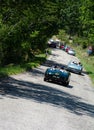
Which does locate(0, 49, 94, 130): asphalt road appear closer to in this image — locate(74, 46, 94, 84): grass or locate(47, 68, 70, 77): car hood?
locate(47, 68, 70, 77): car hood

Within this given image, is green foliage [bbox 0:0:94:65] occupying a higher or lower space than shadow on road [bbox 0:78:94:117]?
higher

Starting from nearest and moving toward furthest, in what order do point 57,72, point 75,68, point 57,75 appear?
point 57,75
point 57,72
point 75,68

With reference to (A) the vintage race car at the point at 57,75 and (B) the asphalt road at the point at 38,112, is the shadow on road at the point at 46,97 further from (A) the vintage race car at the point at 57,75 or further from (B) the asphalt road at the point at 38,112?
(A) the vintage race car at the point at 57,75

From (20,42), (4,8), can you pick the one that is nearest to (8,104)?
(4,8)

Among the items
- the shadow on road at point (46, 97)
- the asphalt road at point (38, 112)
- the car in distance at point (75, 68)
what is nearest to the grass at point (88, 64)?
the car in distance at point (75, 68)

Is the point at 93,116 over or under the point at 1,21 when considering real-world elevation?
under

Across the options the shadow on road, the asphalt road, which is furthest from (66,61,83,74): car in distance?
the asphalt road

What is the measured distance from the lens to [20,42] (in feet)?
141

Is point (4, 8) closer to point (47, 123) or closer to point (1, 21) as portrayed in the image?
point (1, 21)

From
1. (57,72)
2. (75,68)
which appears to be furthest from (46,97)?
(75,68)

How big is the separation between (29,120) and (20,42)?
2708cm

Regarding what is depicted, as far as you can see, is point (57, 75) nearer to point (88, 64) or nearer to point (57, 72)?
point (57, 72)

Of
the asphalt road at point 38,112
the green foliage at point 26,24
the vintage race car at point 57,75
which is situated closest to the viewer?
the asphalt road at point 38,112

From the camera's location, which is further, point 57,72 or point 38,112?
point 57,72
